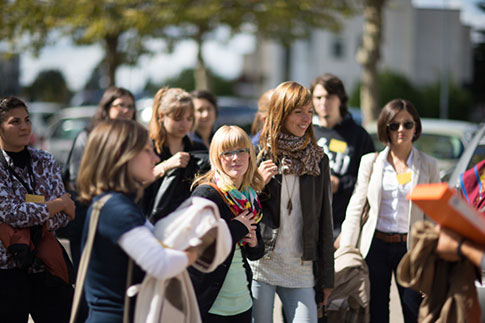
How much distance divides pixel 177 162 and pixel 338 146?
1.51 m

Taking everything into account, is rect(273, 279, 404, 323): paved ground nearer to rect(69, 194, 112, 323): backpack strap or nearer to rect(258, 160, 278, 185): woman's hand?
rect(258, 160, 278, 185): woman's hand

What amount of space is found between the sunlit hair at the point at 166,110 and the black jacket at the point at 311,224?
116cm

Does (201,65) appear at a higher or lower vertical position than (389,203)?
higher

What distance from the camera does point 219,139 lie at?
3.48 meters

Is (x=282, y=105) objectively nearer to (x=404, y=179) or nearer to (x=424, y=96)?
(x=404, y=179)

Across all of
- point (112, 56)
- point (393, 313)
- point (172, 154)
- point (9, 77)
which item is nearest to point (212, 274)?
point (172, 154)

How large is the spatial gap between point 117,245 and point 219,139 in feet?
3.63

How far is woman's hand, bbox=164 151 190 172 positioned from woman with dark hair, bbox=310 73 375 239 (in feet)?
4.31

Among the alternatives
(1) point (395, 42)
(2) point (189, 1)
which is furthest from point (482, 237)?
(1) point (395, 42)

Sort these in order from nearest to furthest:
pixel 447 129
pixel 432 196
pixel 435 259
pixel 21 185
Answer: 1. pixel 432 196
2. pixel 435 259
3. pixel 21 185
4. pixel 447 129

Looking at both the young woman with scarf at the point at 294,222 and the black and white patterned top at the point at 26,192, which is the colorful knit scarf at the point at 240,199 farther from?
the black and white patterned top at the point at 26,192

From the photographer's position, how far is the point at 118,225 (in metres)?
2.53

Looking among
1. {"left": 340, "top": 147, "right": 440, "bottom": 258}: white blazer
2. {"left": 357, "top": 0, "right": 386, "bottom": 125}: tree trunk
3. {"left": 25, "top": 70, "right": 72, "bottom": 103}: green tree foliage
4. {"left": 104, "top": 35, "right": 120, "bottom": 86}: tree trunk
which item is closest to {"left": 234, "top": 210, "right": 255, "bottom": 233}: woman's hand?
{"left": 340, "top": 147, "right": 440, "bottom": 258}: white blazer

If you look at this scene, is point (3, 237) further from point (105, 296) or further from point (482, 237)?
point (482, 237)
